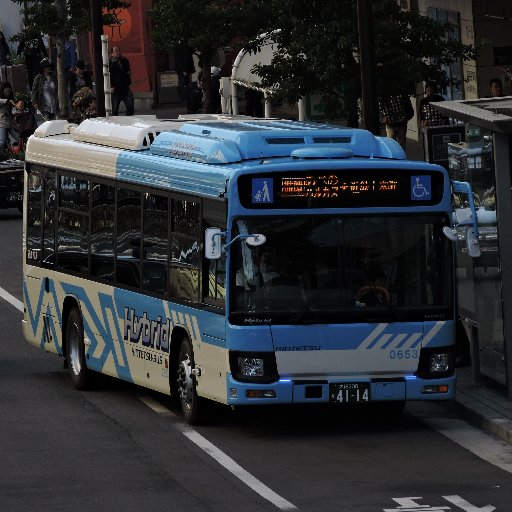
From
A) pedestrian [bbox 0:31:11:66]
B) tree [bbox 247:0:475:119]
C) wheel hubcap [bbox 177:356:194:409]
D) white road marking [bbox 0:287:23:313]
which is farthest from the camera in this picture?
pedestrian [bbox 0:31:11:66]

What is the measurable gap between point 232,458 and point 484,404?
3.20 metres

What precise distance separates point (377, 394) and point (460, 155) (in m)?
3.62

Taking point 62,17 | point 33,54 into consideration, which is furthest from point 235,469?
point 33,54

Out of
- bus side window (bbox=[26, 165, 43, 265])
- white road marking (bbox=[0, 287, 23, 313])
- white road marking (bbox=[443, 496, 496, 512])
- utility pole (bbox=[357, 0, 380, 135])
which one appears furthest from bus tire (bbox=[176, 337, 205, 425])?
white road marking (bbox=[0, 287, 23, 313])

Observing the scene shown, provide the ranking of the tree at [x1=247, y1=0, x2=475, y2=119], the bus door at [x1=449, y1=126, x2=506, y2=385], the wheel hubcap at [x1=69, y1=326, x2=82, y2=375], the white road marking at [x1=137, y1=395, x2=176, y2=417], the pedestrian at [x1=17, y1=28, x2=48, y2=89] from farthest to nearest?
the pedestrian at [x1=17, y1=28, x2=48, y2=89]
the tree at [x1=247, y1=0, x2=475, y2=119]
the wheel hubcap at [x1=69, y1=326, x2=82, y2=375]
the white road marking at [x1=137, y1=395, x2=176, y2=417]
the bus door at [x1=449, y1=126, x2=506, y2=385]

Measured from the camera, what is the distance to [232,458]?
16438mm

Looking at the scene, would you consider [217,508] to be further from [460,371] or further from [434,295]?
[460,371]

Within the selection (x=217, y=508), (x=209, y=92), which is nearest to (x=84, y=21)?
(x=209, y=92)

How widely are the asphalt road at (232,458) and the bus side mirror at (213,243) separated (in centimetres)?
159

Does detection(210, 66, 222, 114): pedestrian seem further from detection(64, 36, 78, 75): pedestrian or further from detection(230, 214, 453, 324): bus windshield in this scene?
detection(230, 214, 453, 324): bus windshield

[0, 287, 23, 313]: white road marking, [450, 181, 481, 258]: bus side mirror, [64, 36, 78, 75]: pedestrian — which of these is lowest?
[0, 287, 23, 313]: white road marking

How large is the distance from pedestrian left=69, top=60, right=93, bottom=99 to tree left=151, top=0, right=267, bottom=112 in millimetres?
5259

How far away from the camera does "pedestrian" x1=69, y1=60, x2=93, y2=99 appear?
172 ft

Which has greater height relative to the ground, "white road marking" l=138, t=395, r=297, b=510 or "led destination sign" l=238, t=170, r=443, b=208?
"led destination sign" l=238, t=170, r=443, b=208
